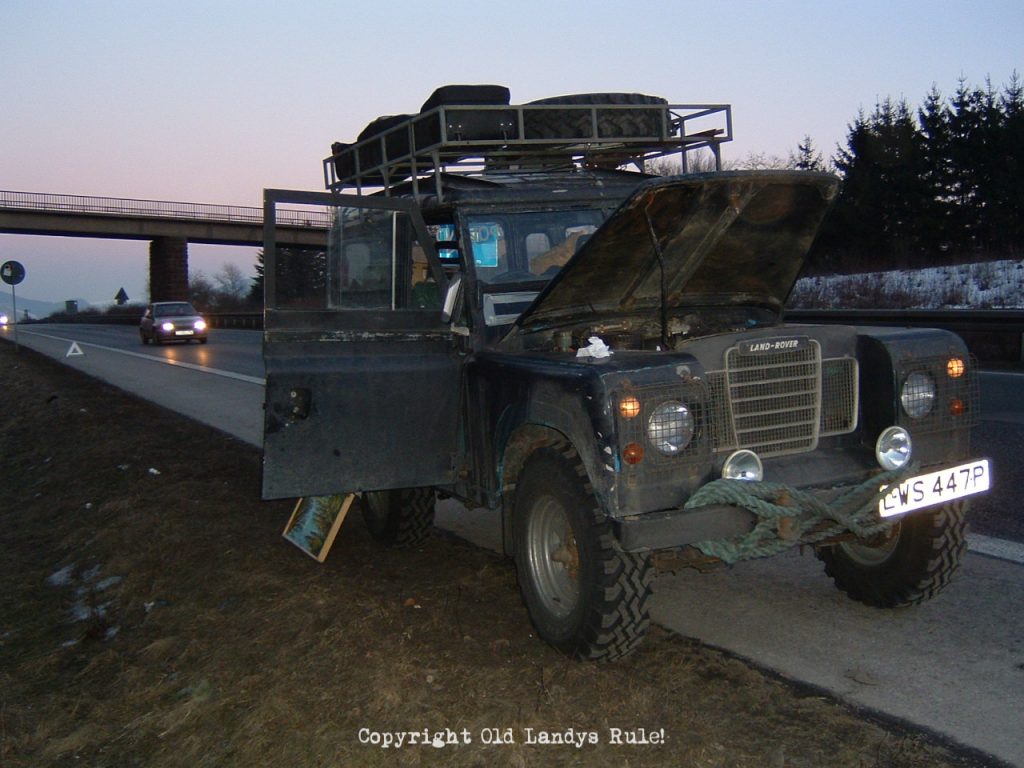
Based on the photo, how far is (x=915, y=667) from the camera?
4.02 meters

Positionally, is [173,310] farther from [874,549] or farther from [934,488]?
[934,488]

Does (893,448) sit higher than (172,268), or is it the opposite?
(172,268)

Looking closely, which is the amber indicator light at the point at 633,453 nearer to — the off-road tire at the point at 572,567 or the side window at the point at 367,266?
the off-road tire at the point at 572,567

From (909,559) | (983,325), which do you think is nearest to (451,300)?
(909,559)

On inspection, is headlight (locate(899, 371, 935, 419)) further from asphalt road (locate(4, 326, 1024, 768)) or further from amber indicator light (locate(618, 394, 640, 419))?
amber indicator light (locate(618, 394, 640, 419))

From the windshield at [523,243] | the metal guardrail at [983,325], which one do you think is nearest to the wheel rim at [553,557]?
the windshield at [523,243]

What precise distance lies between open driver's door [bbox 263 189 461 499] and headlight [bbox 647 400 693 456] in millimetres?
1520

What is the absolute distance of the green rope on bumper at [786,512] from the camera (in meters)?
3.75

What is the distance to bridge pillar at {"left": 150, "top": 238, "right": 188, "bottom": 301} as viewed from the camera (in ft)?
227

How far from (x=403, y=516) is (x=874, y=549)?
276cm

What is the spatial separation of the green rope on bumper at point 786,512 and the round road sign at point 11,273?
96.3ft

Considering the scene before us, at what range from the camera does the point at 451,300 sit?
502 centimetres

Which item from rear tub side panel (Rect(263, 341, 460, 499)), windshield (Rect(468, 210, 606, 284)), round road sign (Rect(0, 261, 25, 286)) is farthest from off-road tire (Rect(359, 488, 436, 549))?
round road sign (Rect(0, 261, 25, 286))

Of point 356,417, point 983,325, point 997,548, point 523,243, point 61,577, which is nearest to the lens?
point 356,417
